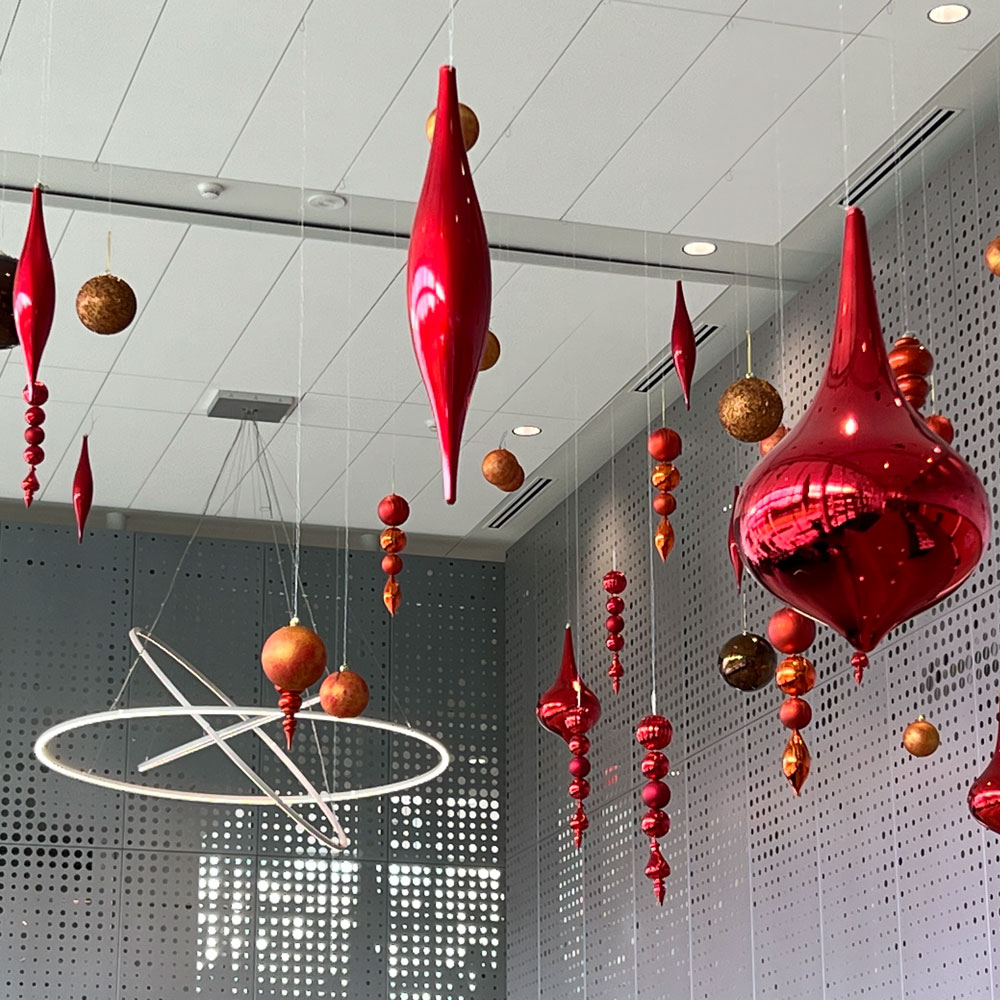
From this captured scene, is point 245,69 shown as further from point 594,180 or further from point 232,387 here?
point 232,387

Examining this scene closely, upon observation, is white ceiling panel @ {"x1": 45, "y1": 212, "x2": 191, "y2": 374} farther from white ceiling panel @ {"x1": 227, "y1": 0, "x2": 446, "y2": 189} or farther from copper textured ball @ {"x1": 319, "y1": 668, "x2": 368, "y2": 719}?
copper textured ball @ {"x1": 319, "y1": 668, "x2": 368, "y2": 719}

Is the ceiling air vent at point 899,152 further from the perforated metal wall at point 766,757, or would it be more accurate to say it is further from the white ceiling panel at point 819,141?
the perforated metal wall at point 766,757

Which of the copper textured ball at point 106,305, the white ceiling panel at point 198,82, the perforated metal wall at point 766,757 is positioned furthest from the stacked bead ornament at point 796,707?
the white ceiling panel at point 198,82

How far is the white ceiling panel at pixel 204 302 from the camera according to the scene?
8.02 m

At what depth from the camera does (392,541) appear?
590 centimetres

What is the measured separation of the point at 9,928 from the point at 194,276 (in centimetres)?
444

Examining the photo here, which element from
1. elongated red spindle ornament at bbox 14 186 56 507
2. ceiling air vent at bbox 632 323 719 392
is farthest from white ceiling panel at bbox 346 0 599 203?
elongated red spindle ornament at bbox 14 186 56 507

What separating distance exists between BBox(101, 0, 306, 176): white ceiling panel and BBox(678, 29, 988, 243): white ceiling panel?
2.00 m

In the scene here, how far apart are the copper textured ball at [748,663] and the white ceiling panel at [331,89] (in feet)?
7.95

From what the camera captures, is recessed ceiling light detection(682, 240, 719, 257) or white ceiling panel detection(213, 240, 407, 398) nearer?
recessed ceiling light detection(682, 240, 719, 257)

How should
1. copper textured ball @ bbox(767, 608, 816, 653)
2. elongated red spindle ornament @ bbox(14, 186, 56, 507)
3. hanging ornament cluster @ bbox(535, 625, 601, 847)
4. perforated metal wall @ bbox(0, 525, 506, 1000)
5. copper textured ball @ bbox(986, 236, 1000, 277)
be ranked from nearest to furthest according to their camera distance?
1. elongated red spindle ornament @ bbox(14, 186, 56, 507)
2. copper textured ball @ bbox(986, 236, 1000, 277)
3. copper textured ball @ bbox(767, 608, 816, 653)
4. hanging ornament cluster @ bbox(535, 625, 601, 847)
5. perforated metal wall @ bbox(0, 525, 506, 1000)

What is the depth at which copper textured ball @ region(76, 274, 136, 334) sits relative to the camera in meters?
4.91

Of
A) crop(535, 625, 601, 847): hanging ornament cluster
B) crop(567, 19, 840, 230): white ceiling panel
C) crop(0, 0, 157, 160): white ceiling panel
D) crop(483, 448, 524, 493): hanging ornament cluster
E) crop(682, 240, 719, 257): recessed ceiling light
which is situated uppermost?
crop(682, 240, 719, 257): recessed ceiling light

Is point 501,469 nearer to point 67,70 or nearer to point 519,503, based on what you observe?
point 67,70
